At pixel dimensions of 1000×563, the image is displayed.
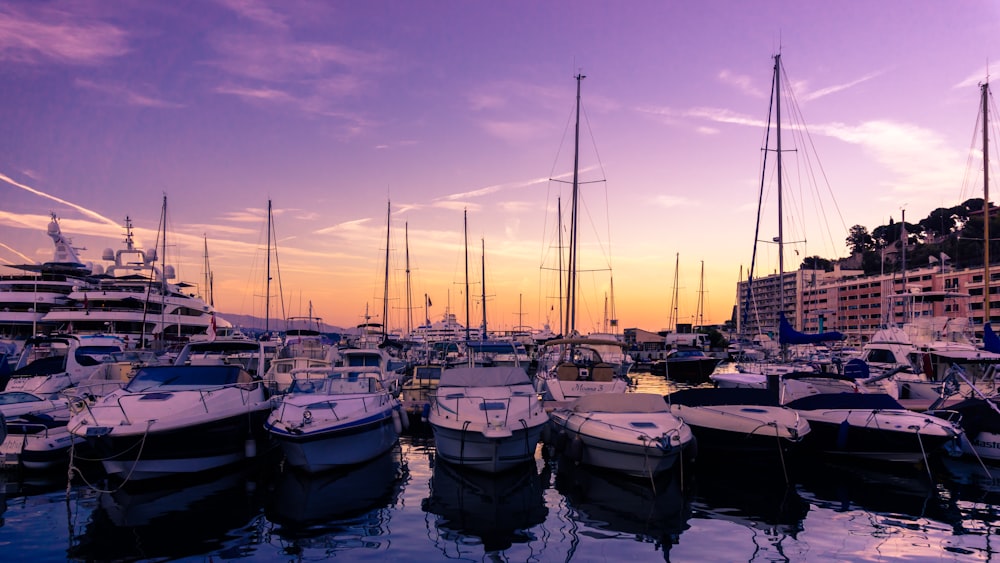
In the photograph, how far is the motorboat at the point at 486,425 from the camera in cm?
1566

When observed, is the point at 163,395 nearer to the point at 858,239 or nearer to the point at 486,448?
the point at 486,448

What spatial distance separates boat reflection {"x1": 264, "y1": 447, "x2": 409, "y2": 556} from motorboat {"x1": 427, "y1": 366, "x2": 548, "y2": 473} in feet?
5.20

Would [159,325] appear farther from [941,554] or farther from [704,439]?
[941,554]

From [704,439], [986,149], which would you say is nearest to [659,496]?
[704,439]

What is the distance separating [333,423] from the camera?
15820mm

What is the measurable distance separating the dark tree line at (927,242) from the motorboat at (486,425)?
120 m

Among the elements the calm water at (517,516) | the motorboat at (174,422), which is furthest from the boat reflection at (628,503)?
the motorboat at (174,422)

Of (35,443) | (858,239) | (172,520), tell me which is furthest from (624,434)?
(858,239)

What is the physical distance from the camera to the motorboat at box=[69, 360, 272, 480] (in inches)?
571

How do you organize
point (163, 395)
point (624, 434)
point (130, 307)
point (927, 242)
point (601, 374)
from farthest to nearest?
1. point (927, 242)
2. point (130, 307)
3. point (601, 374)
4. point (163, 395)
5. point (624, 434)

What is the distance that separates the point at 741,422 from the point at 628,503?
453cm

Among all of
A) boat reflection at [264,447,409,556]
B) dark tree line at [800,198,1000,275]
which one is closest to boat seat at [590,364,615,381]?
boat reflection at [264,447,409,556]

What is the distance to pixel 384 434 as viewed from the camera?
17.8 m

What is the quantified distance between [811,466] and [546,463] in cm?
698
